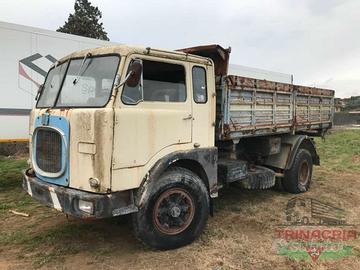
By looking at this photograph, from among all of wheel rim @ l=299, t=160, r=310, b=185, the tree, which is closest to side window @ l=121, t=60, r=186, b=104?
wheel rim @ l=299, t=160, r=310, b=185

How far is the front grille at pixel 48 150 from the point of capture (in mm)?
4402

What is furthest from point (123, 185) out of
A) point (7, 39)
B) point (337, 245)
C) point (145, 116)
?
point (7, 39)

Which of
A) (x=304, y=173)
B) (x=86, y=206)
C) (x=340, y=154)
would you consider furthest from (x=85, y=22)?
(x=86, y=206)

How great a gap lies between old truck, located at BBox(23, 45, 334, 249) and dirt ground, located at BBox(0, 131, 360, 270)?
0.32m

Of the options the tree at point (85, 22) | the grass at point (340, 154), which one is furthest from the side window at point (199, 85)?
the tree at point (85, 22)

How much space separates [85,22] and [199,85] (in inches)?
1271

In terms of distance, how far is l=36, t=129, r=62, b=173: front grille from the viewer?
440 cm

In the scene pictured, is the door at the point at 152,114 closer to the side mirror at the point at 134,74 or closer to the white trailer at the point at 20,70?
the side mirror at the point at 134,74

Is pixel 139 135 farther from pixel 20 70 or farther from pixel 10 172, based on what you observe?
pixel 10 172

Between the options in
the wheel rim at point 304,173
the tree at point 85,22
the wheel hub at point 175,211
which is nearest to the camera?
the wheel hub at point 175,211

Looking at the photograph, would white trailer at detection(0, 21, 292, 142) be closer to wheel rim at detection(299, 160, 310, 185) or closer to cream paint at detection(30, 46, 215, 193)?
cream paint at detection(30, 46, 215, 193)

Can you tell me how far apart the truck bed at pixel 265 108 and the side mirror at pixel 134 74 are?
175 centimetres

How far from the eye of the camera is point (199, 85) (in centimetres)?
516

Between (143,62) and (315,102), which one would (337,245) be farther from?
(315,102)
